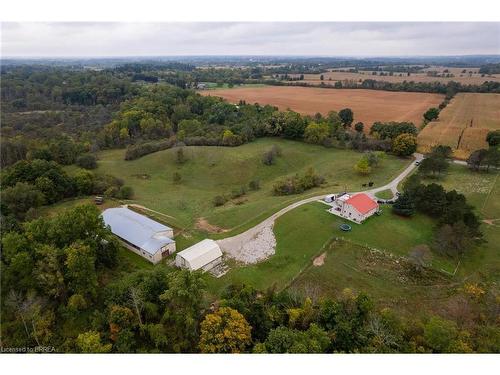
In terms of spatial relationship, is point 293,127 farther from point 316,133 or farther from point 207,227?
point 207,227

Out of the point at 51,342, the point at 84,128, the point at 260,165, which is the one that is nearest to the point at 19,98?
the point at 84,128

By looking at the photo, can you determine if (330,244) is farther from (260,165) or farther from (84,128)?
(84,128)

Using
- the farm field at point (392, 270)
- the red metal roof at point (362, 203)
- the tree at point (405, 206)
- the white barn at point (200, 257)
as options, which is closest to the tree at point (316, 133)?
the red metal roof at point (362, 203)

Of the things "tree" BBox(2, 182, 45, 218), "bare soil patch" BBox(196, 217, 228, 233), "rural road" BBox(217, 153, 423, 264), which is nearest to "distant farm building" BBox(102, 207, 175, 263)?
"bare soil patch" BBox(196, 217, 228, 233)

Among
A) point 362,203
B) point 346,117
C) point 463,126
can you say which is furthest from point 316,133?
point 463,126

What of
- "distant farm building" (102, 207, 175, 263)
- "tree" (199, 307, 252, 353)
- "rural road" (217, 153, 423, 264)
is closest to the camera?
"tree" (199, 307, 252, 353)

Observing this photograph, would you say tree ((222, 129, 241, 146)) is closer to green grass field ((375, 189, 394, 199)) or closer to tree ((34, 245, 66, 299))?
green grass field ((375, 189, 394, 199))
